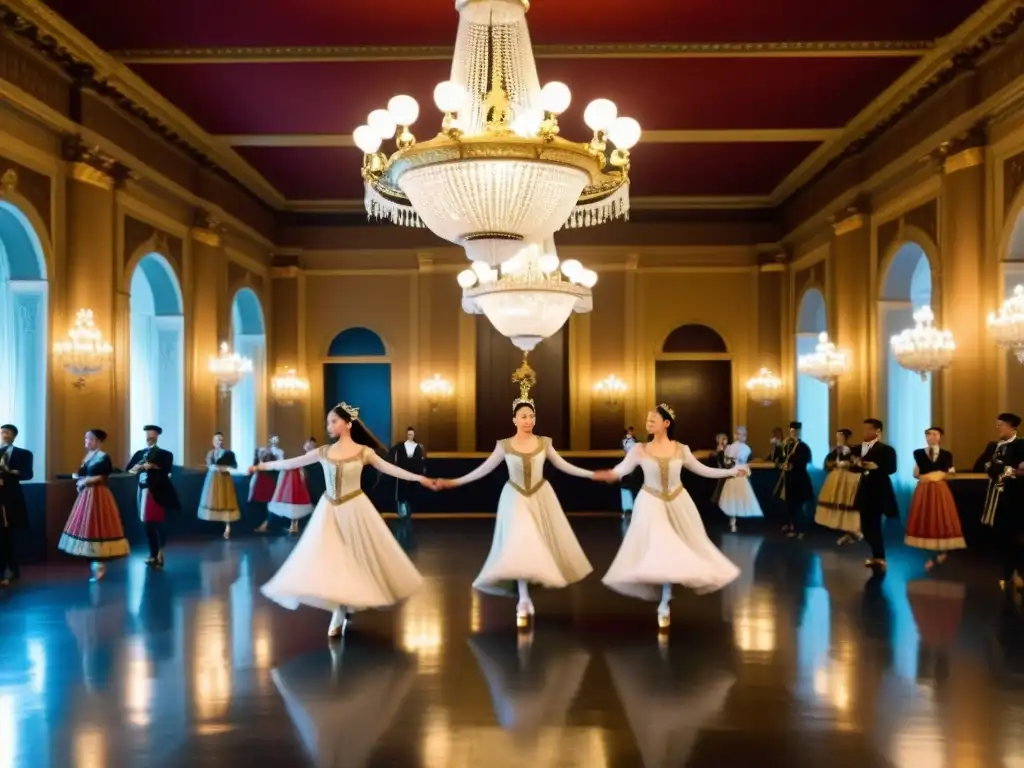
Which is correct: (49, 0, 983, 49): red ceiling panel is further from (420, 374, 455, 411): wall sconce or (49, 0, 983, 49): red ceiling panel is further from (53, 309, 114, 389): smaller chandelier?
(420, 374, 455, 411): wall sconce

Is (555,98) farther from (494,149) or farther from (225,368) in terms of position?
(225,368)

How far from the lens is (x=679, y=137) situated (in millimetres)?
15156

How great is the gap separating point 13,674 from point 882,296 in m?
12.1

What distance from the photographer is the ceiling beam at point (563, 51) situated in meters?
11.4

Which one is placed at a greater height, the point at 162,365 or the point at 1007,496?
the point at 162,365

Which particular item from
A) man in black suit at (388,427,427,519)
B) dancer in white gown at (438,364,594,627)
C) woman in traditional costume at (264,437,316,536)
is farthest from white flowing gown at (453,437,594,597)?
man in black suit at (388,427,427,519)

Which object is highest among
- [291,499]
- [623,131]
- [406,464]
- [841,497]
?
[623,131]

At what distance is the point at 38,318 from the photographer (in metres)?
11.0

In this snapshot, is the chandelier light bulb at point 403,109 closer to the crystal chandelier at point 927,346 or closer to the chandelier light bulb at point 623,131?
the chandelier light bulb at point 623,131

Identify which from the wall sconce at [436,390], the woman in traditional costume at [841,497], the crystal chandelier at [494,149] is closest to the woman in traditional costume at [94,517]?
the crystal chandelier at [494,149]

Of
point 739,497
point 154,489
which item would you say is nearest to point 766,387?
point 739,497

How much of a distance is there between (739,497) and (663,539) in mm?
8261

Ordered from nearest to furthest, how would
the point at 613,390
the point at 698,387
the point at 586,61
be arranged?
the point at 586,61 < the point at 613,390 < the point at 698,387

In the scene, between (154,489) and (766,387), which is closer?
(154,489)
